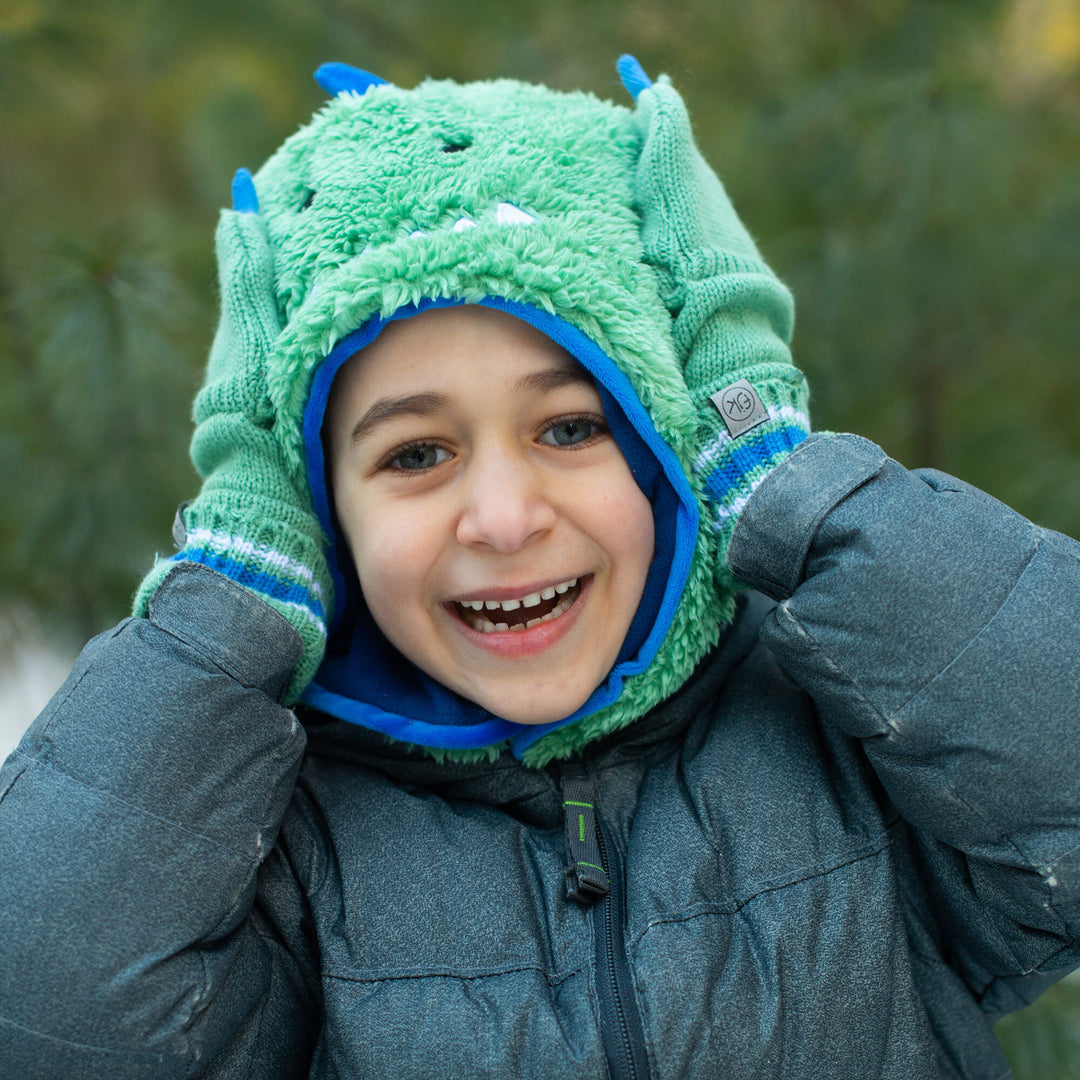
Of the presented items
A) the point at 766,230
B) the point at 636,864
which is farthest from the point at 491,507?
the point at 766,230

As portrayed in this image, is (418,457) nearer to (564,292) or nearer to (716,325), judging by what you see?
(564,292)

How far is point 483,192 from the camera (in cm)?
88

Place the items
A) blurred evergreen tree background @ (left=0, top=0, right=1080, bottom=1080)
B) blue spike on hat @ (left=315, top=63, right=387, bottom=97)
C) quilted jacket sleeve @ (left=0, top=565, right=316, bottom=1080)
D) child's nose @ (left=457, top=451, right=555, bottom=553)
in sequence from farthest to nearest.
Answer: blurred evergreen tree background @ (left=0, top=0, right=1080, bottom=1080) → blue spike on hat @ (left=315, top=63, right=387, bottom=97) → child's nose @ (left=457, top=451, right=555, bottom=553) → quilted jacket sleeve @ (left=0, top=565, right=316, bottom=1080)

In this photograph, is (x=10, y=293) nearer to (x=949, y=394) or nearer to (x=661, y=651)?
(x=661, y=651)

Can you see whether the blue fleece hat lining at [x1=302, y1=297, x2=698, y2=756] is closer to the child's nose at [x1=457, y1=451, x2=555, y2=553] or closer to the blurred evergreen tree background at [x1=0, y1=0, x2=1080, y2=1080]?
the child's nose at [x1=457, y1=451, x2=555, y2=553]

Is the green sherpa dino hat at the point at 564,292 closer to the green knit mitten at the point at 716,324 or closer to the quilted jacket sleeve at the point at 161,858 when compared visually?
the green knit mitten at the point at 716,324

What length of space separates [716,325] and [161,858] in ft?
2.12

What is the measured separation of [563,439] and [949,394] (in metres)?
1.07

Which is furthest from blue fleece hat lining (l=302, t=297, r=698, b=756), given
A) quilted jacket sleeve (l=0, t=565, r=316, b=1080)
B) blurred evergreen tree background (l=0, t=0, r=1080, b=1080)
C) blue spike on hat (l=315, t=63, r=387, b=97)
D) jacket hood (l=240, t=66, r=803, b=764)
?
blurred evergreen tree background (l=0, t=0, r=1080, b=1080)

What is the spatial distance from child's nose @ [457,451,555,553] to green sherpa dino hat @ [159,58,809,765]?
102 millimetres

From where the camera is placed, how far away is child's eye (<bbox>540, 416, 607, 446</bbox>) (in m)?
0.89

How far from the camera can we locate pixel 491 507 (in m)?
0.83

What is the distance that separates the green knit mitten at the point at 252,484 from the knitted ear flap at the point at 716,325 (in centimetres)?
37

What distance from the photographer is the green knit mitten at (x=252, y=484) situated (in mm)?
903
